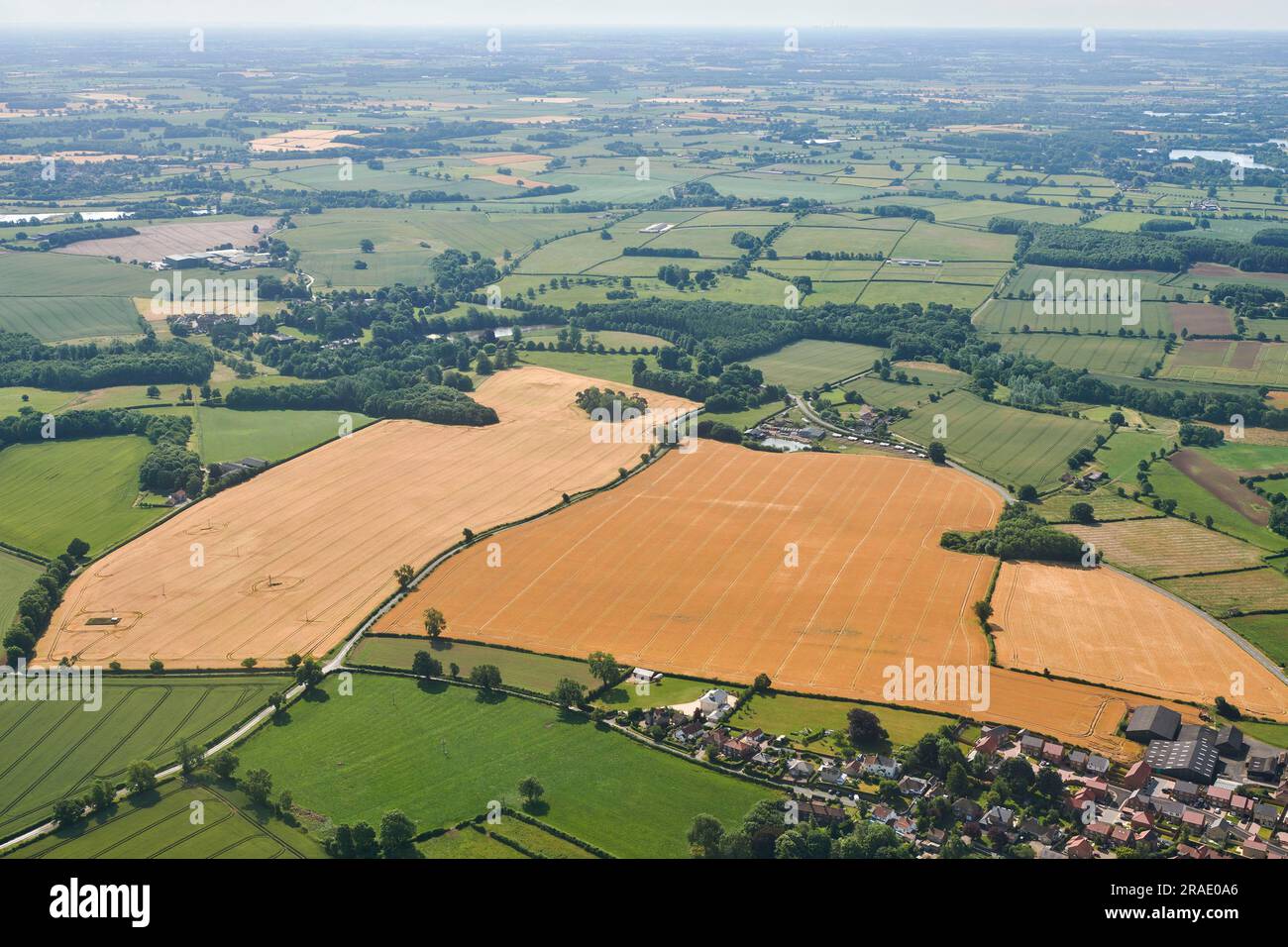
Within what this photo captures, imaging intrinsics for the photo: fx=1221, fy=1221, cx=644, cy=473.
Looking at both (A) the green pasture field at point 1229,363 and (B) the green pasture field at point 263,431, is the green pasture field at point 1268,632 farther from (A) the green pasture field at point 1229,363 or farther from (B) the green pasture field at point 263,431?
(B) the green pasture field at point 263,431

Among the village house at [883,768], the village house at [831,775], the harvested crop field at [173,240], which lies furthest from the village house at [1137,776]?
the harvested crop field at [173,240]

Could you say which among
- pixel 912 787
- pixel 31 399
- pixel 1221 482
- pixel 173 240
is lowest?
pixel 912 787

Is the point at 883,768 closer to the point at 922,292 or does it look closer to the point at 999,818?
the point at 999,818

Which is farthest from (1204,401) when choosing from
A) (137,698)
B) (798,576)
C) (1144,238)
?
(137,698)

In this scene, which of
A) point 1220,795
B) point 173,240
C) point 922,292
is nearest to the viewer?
point 1220,795

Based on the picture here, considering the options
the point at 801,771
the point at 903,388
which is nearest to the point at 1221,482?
the point at 903,388
